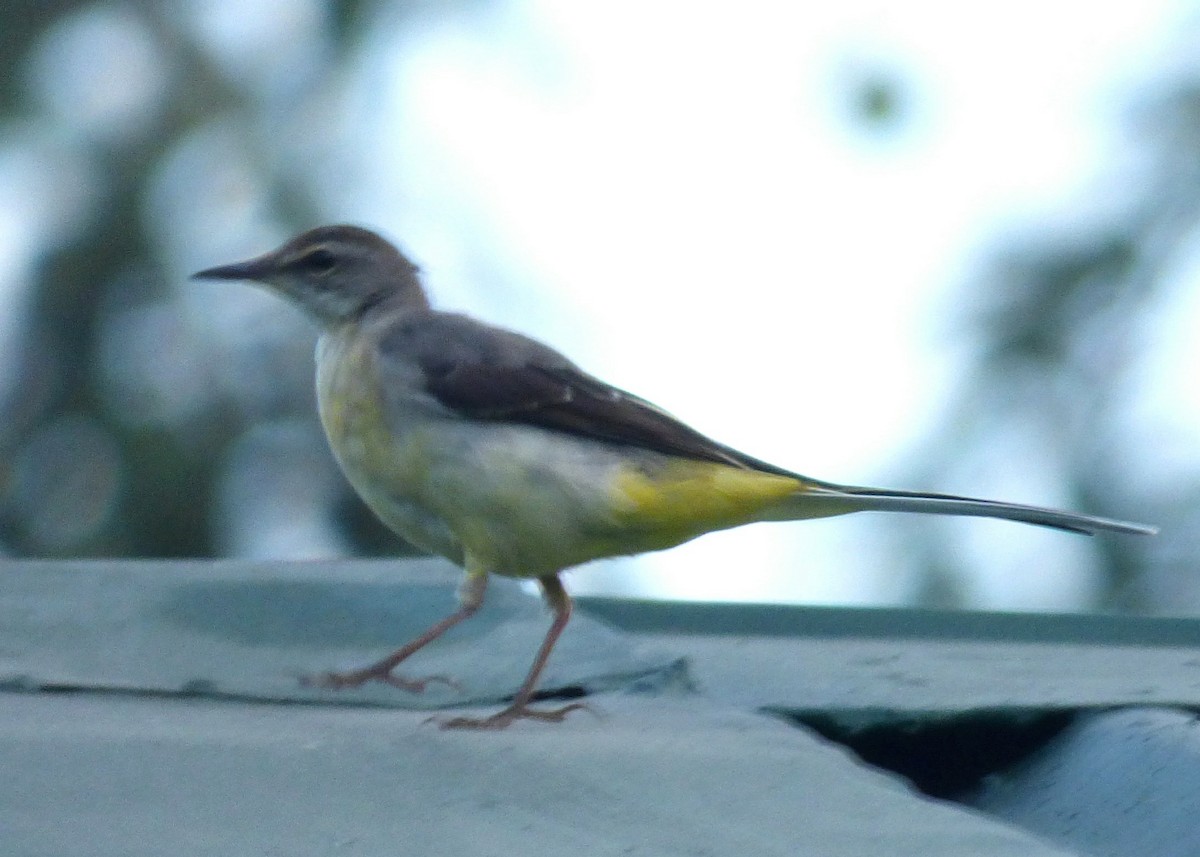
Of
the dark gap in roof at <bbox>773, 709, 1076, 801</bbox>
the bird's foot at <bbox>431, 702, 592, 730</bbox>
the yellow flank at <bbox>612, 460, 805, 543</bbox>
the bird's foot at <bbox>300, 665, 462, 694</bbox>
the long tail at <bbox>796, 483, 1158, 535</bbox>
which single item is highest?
the long tail at <bbox>796, 483, 1158, 535</bbox>

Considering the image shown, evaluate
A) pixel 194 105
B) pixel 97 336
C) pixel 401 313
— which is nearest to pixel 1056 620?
pixel 401 313

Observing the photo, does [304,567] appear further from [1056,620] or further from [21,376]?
[21,376]

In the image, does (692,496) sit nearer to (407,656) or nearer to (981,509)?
(981,509)

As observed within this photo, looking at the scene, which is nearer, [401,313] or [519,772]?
[519,772]

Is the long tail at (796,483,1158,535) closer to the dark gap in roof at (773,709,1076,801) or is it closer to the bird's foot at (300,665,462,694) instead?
the dark gap in roof at (773,709,1076,801)

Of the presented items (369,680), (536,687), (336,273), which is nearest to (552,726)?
(536,687)

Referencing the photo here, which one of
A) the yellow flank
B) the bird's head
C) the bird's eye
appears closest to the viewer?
the yellow flank

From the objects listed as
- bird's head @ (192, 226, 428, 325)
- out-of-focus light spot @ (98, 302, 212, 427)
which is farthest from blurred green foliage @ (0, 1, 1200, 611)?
bird's head @ (192, 226, 428, 325)
